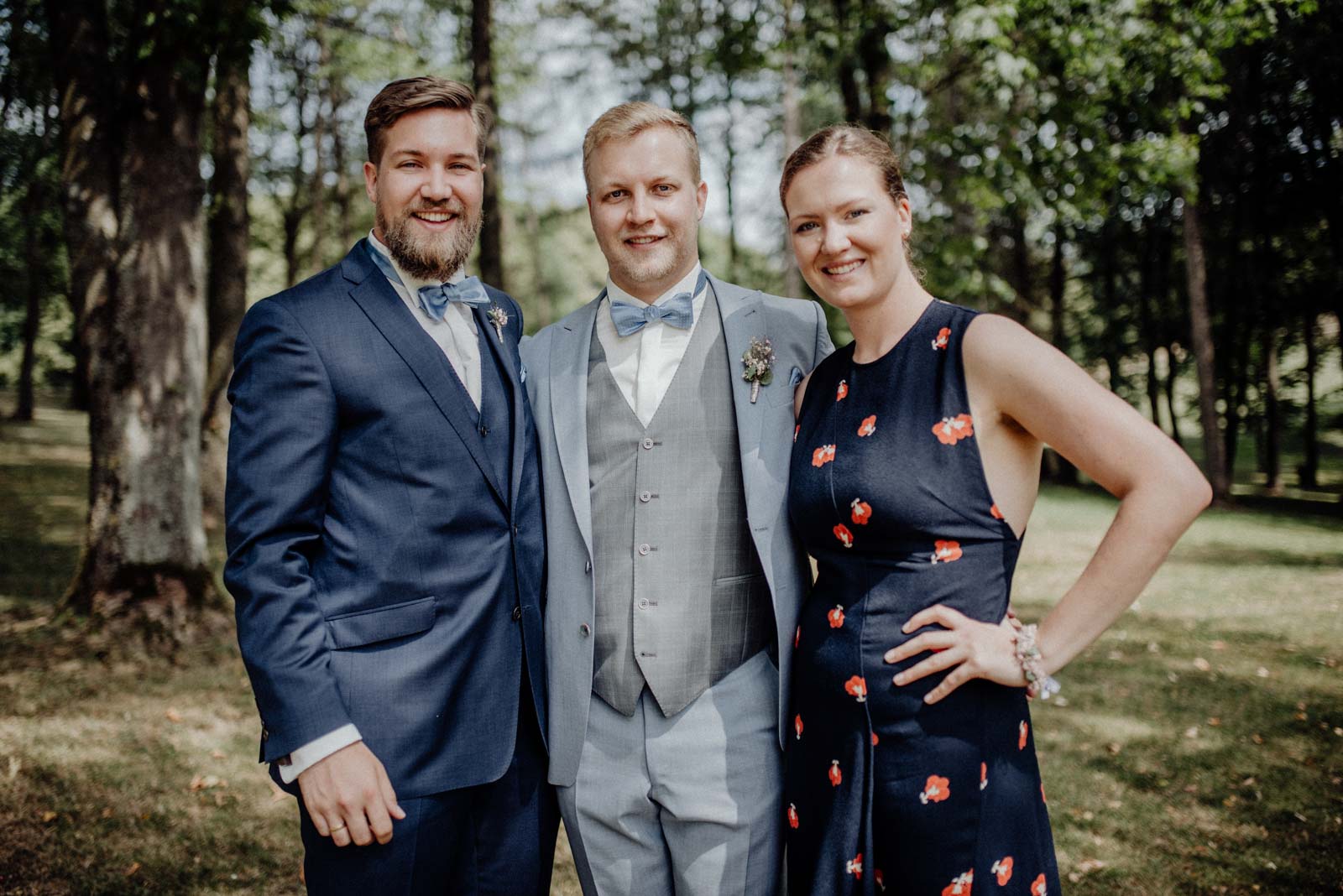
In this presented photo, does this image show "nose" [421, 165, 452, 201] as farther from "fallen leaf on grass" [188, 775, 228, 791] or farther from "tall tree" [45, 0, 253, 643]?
"tall tree" [45, 0, 253, 643]

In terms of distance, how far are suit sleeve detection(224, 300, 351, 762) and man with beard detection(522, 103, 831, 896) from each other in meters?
0.66

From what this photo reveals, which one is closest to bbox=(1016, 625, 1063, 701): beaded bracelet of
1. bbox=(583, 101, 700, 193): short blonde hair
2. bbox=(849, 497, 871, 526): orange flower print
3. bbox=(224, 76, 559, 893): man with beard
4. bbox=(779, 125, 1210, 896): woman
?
bbox=(779, 125, 1210, 896): woman

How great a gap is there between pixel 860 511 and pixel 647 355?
0.85 metres

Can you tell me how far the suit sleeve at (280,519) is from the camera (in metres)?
1.89

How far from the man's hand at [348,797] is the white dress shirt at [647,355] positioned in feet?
3.75

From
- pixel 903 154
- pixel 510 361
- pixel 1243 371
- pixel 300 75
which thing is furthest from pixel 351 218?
pixel 1243 371

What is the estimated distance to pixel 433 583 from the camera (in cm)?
213

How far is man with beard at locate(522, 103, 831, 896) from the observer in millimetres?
2344

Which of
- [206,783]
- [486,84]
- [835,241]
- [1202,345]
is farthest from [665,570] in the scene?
[1202,345]

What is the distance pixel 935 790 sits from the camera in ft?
6.24

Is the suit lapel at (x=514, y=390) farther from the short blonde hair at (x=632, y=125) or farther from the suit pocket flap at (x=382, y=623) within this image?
the short blonde hair at (x=632, y=125)

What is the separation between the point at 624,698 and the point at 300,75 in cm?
1689

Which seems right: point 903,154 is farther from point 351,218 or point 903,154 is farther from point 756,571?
point 351,218

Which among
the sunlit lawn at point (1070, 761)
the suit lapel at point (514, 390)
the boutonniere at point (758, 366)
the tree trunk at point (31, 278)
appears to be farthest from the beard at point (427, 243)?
the tree trunk at point (31, 278)
